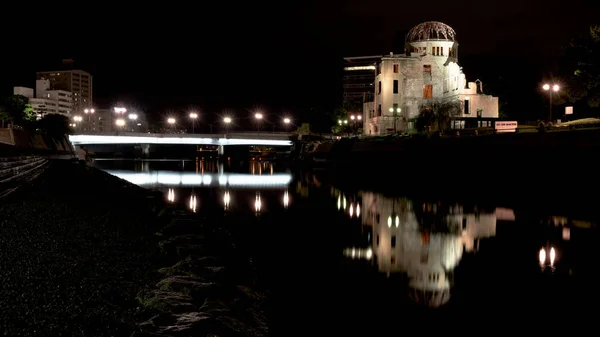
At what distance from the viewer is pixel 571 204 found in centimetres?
2808

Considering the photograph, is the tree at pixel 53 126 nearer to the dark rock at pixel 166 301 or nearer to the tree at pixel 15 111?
the tree at pixel 15 111

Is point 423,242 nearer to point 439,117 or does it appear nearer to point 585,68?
point 585,68

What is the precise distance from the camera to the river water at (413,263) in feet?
36.5

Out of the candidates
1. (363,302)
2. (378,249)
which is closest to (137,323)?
(363,302)

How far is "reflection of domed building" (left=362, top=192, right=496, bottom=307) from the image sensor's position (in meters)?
13.4

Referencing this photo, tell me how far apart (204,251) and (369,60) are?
145858 mm

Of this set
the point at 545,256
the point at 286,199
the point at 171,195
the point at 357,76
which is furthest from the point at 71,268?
the point at 357,76

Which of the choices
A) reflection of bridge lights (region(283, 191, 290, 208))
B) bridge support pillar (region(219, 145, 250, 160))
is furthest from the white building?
bridge support pillar (region(219, 145, 250, 160))

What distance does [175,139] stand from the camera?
302 feet

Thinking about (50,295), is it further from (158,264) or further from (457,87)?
(457,87)

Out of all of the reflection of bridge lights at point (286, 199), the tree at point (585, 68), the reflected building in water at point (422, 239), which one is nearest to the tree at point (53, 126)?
the reflection of bridge lights at point (286, 199)

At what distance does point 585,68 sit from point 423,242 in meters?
38.4

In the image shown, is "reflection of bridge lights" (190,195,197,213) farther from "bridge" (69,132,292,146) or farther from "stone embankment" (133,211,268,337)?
"bridge" (69,132,292,146)

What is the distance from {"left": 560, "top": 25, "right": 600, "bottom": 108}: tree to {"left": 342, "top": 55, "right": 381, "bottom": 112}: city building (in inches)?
3888
